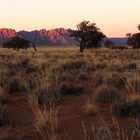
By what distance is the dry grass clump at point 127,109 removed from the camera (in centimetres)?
863

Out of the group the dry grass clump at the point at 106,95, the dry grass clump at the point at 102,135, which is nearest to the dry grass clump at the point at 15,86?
the dry grass clump at the point at 106,95

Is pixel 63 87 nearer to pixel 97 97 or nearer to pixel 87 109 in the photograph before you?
pixel 97 97

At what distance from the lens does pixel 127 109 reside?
8883mm

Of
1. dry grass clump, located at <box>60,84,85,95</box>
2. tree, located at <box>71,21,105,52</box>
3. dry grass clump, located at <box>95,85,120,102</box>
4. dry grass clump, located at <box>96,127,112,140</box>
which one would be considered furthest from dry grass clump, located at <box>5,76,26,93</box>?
tree, located at <box>71,21,105,52</box>

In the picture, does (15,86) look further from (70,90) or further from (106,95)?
(106,95)

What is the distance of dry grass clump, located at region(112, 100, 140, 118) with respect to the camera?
863cm

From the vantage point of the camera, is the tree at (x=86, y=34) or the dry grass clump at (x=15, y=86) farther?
the tree at (x=86, y=34)

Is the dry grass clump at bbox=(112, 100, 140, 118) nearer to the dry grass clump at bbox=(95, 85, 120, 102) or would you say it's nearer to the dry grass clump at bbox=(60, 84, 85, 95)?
the dry grass clump at bbox=(95, 85, 120, 102)

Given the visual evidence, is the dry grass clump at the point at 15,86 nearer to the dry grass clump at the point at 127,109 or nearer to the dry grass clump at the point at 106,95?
the dry grass clump at the point at 106,95

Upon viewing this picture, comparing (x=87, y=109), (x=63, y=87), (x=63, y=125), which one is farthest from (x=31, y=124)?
(x=63, y=87)

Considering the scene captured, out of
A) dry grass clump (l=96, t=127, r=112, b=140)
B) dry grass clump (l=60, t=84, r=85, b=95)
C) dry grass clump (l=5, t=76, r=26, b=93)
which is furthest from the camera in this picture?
dry grass clump (l=5, t=76, r=26, b=93)

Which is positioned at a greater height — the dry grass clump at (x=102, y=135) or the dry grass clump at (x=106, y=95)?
the dry grass clump at (x=102, y=135)

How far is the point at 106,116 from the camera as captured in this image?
886 cm

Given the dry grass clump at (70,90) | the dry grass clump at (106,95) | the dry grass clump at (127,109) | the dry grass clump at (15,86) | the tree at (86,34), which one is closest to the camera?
the dry grass clump at (127,109)
